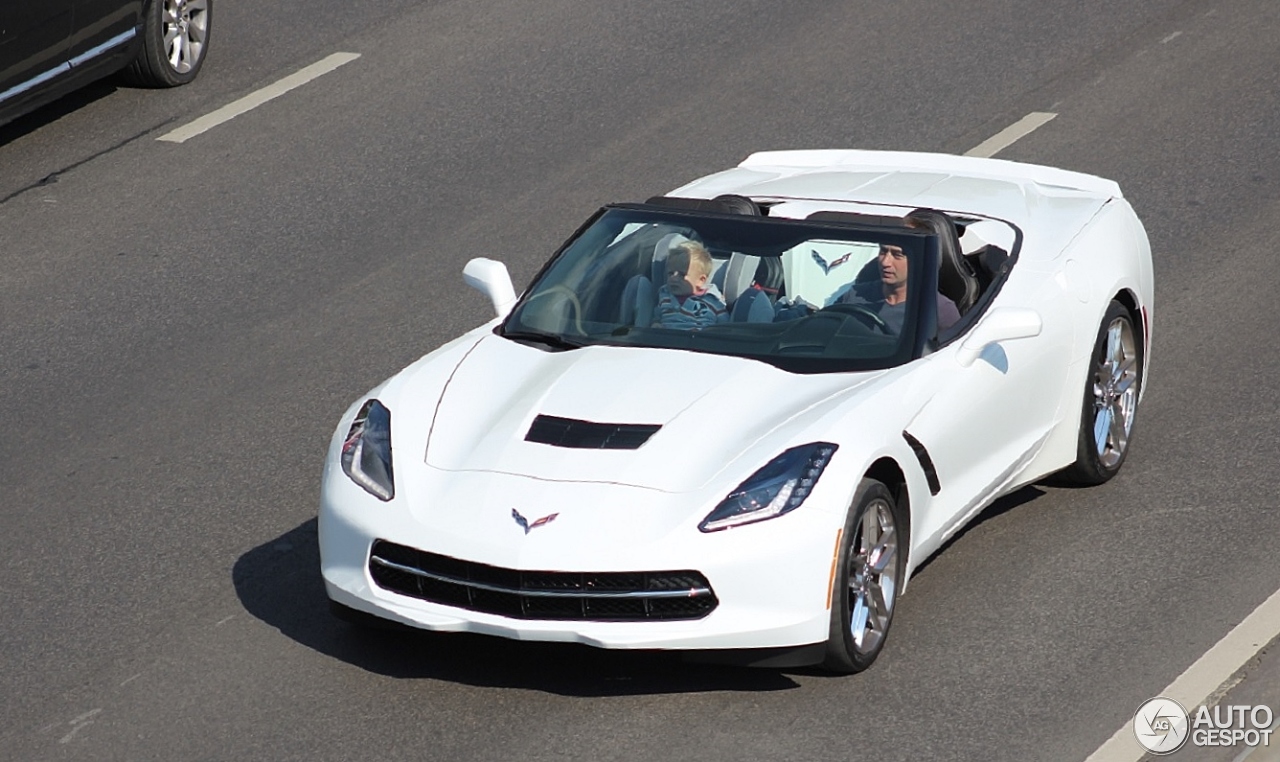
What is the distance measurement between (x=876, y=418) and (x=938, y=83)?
23.9 ft

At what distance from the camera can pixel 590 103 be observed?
13250 mm

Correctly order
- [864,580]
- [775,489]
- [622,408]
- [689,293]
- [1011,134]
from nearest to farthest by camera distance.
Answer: [775,489] < [864,580] < [622,408] < [689,293] < [1011,134]

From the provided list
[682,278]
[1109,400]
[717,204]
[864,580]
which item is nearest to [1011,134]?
[1109,400]

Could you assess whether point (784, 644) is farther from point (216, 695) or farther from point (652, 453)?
point (216, 695)

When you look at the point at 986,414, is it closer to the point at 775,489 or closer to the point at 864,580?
the point at 864,580

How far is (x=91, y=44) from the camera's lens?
1270 cm

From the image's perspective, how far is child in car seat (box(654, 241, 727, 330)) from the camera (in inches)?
Result: 294

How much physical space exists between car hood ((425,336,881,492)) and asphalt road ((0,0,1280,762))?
65 centimetres

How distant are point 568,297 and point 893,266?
1235 millimetres

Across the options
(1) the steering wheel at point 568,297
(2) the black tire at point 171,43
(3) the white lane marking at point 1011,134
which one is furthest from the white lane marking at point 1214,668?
(2) the black tire at point 171,43

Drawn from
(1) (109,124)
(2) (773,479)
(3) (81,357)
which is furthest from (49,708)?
(1) (109,124)

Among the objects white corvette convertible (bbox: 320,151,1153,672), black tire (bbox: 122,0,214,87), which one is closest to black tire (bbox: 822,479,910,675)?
white corvette convertible (bbox: 320,151,1153,672)

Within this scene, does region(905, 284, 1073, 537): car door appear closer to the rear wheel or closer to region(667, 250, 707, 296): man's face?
the rear wheel

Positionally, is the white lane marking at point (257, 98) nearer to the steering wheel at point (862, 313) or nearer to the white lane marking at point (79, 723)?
the steering wheel at point (862, 313)
